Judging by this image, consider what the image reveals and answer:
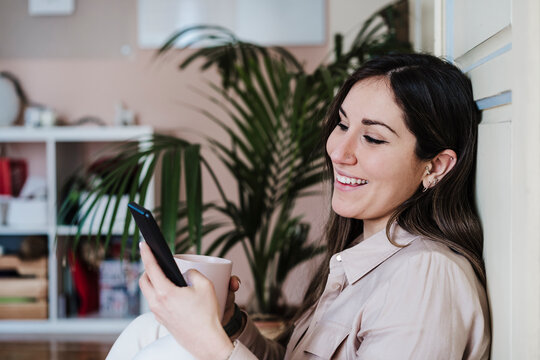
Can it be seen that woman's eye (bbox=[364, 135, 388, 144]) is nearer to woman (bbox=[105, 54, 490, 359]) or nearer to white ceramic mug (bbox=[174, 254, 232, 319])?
woman (bbox=[105, 54, 490, 359])

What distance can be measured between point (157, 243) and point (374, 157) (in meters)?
0.41

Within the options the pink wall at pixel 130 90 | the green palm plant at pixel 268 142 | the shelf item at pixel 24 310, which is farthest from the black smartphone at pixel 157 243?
the shelf item at pixel 24 310

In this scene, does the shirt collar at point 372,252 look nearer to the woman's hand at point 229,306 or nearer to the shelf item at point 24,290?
the woman's hand at point 229,306

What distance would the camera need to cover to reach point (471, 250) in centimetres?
91

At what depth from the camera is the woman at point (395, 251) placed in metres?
0.80

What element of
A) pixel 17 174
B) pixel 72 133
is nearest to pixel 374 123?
pixel 72 133

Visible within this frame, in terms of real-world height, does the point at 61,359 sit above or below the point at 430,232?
below

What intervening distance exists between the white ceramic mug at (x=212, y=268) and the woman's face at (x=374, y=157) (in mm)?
260

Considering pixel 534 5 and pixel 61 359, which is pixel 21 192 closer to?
pixel 61 359

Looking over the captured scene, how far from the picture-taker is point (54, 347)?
302cm

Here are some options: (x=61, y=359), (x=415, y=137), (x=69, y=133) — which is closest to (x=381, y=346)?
(x=415, y=137)

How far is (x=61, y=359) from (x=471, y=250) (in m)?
2.48

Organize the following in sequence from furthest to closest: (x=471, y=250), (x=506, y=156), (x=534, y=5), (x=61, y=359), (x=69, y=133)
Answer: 1. (x=69, y=133)
2. (x=61, y=359)
3. (x=471, y=250)
4. (x=506, y=156)
5. (x=534, y=5)

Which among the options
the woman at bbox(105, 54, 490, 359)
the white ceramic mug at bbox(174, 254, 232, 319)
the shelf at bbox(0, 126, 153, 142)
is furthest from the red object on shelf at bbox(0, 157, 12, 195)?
the white ceramic mug at bbox(174, 254, 232, 319)
